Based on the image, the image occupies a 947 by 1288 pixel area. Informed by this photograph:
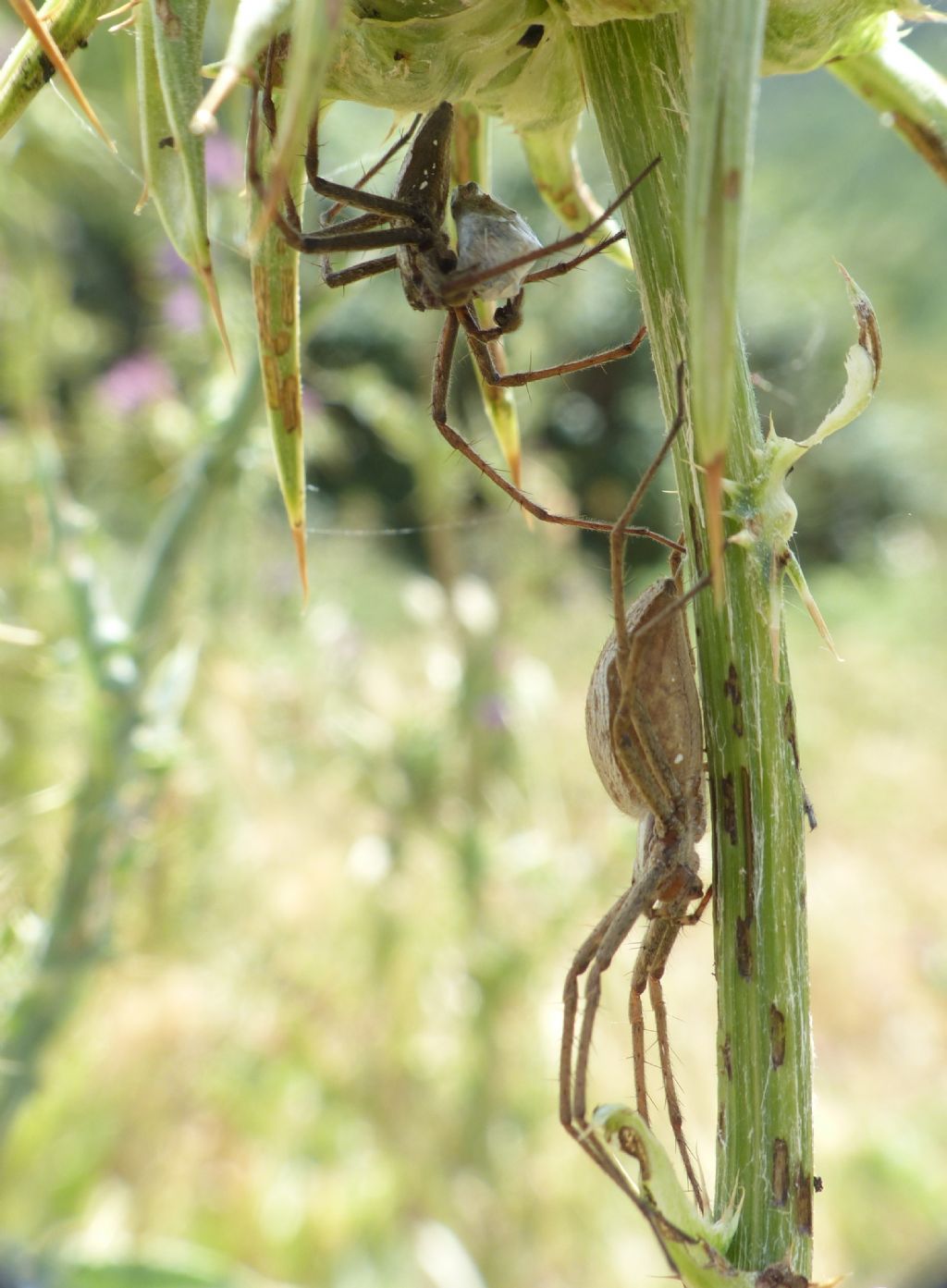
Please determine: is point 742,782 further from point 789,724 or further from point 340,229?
point 340,229

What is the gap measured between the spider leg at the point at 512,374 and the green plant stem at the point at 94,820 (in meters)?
1.10

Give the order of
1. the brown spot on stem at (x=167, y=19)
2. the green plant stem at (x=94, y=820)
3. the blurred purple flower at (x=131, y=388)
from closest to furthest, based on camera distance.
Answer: the brown spot on stem at (x=167, y=19)
the green plant stem at (x=94, y=820)
the blurred purple flower at (x=131, y=388)

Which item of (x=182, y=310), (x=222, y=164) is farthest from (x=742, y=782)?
(x=182, y=310)

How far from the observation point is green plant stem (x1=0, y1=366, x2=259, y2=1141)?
5.66 ft

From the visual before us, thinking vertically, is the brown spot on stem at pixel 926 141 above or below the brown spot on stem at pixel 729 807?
above

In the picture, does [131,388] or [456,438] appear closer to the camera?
[456,438]

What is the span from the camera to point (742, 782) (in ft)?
1.91

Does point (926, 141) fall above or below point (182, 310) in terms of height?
below

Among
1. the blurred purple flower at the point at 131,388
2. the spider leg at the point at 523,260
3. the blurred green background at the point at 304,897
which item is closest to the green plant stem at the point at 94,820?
the blurred green background at the point at 304,897

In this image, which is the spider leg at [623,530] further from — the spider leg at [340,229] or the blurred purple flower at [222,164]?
the blurred purple flower at [222,164]

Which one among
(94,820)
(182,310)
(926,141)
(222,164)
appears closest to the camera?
(926,141)

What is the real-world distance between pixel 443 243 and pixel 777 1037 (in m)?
0.54

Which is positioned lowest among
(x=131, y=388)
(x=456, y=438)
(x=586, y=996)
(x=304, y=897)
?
(x=586, y=996)

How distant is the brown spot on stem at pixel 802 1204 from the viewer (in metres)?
0.56
